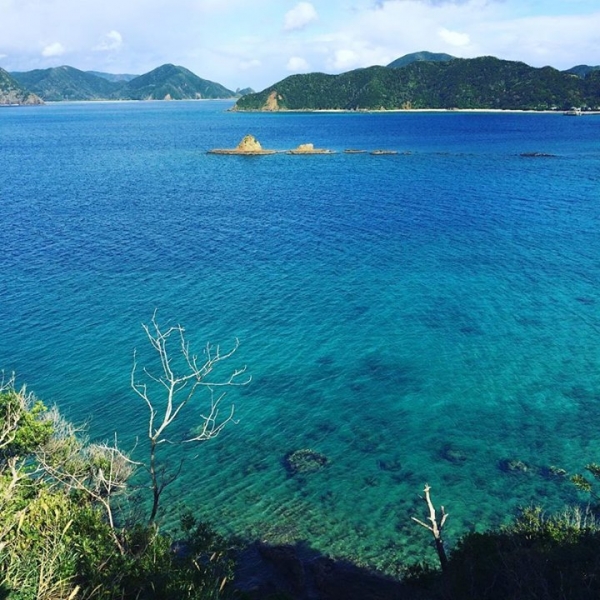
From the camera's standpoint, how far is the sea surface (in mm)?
31141

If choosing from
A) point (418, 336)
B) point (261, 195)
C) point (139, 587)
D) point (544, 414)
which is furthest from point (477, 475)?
point (261, 195)

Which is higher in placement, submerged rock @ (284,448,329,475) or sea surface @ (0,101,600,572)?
sea surface @ (0,101,600,572)

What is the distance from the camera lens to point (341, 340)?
4834 centimetres

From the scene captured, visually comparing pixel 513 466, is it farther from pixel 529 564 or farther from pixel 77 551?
pixel 77 551

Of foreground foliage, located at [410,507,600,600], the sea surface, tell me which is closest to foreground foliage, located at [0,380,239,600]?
the sea surface

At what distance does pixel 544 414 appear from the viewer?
38.0 meters

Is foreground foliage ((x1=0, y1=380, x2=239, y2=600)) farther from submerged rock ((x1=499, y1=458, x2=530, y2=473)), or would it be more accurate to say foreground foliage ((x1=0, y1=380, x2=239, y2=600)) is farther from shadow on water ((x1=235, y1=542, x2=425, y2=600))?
submerged rock ((x1=499, y1=458, x2=530, y2=473))

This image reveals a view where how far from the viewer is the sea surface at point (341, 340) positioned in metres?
31.1

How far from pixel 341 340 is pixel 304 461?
16.6 metres

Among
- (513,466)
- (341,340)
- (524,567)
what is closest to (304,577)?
(524,567)

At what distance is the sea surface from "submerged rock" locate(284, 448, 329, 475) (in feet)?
1.84

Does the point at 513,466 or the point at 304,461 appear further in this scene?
the point at 304,461

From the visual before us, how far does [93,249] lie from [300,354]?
40892 mm

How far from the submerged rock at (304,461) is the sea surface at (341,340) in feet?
1.84
